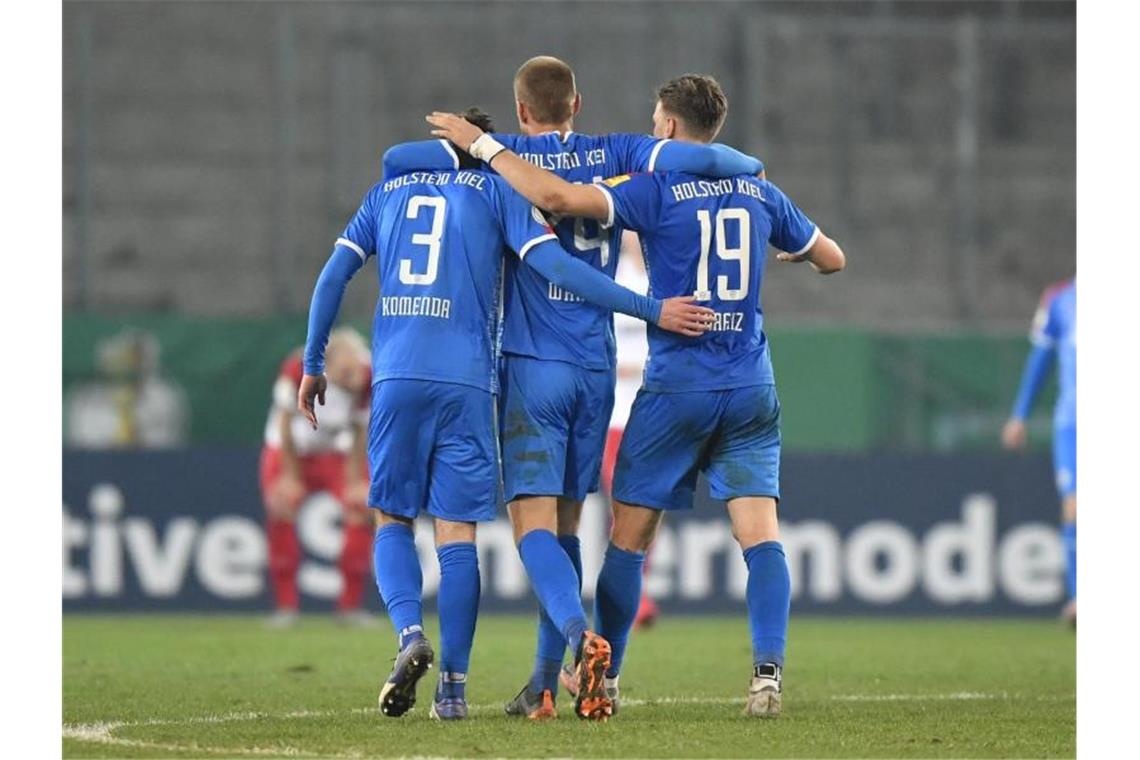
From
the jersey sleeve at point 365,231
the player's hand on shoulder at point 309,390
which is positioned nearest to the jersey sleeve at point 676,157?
the jersey sleeve at point 365,231

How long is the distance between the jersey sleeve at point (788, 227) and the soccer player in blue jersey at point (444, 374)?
49 cm

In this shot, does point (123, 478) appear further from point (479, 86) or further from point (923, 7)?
point (923, 7)

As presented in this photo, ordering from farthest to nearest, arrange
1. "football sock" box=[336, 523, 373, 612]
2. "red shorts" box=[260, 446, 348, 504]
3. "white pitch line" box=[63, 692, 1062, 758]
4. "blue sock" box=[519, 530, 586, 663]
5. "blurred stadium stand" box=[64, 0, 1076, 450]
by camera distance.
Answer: "blurred stadium stand" box=[64, 0, 1076, 450], "red shorts" box=[260, 446, 348, 504], "football sock" box=[336, 523, 373, 612], "blue sock" box=[519, 530, 586, 663], "white pitch line" box=[63, 692, 1062, 758]

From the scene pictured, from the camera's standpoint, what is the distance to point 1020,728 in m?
6.32

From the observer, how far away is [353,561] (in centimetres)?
1234

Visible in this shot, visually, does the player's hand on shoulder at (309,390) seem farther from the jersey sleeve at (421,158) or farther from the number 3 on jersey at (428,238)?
the jersey sleeve at (421,158)

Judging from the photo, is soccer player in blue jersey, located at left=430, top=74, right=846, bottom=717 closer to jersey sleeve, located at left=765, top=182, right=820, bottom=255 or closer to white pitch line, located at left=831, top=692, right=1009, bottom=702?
jersey sleeve, located at left=765, top=182, right=820, bottom=255

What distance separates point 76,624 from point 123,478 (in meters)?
1.32

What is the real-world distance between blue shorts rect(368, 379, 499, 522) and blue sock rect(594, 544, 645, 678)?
1.68 feet

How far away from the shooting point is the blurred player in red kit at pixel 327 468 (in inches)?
470

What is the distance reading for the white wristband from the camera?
Result: 20.4 ft

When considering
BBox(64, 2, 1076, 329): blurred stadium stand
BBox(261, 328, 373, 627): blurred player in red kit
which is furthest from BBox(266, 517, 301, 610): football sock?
BBox(64, 2, 1076, 329): blurred stadium stand
